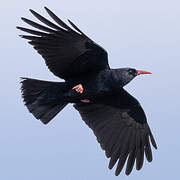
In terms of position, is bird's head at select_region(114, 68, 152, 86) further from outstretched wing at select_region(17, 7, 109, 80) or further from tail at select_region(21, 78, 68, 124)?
tail at select_region(21, 78, 68, 124)

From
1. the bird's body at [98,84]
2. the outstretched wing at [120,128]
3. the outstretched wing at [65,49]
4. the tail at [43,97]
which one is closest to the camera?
the outstretched wing at [65,49]

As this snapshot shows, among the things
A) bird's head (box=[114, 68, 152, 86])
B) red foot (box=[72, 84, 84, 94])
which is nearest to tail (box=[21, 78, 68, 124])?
red foot (box=[72, 84, 84, 94])

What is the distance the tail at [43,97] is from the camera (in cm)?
845

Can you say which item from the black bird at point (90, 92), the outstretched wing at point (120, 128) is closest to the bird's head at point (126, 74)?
the black bird at point (90, 92)

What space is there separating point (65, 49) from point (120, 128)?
2062mm

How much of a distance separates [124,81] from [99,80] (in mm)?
367

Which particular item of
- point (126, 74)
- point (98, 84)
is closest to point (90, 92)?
point (98, 84)

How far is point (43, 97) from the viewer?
855 cm

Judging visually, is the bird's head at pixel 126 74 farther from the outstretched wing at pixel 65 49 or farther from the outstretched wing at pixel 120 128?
the outstretched wing at pixel 120 128

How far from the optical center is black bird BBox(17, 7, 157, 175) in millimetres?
7988

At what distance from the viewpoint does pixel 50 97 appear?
27.8 feet

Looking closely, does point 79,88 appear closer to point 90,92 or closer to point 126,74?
point 90,92

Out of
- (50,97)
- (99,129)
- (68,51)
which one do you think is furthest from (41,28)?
(99,129)

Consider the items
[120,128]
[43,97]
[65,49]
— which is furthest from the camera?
[120,128]
